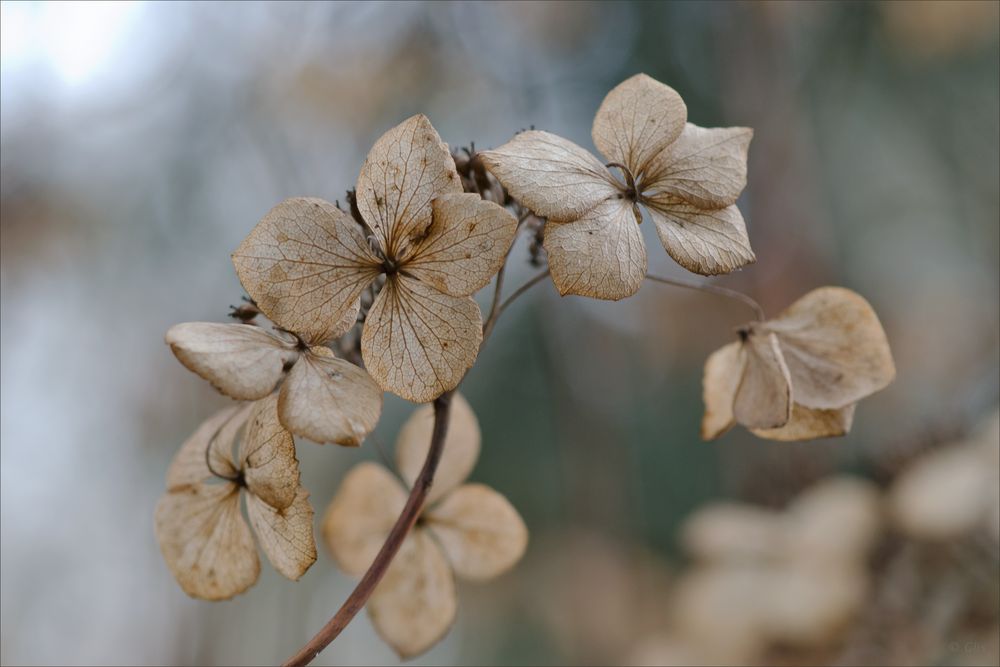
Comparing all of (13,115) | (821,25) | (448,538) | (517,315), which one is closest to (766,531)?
(448,538)

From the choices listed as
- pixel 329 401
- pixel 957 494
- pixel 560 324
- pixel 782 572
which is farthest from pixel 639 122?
pixel 560 324

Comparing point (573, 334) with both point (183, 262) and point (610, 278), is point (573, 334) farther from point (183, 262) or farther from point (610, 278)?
point (610, 278)

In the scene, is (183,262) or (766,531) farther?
(183,262)

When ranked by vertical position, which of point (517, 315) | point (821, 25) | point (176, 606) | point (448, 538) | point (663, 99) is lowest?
point (176, 606)

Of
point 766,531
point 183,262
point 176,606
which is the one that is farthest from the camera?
point 183,262

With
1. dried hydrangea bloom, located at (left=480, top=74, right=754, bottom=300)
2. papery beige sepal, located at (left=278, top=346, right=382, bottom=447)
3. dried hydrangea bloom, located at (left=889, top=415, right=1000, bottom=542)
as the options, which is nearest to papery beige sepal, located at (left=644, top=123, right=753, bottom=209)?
dried hydrangea bloom, located at (left=480, top=74, right=754, bottom=300)

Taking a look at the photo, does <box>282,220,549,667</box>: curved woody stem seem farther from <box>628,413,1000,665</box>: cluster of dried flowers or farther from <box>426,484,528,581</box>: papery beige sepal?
<box>628,413,1000,665</box>: cluster of dried flowers
